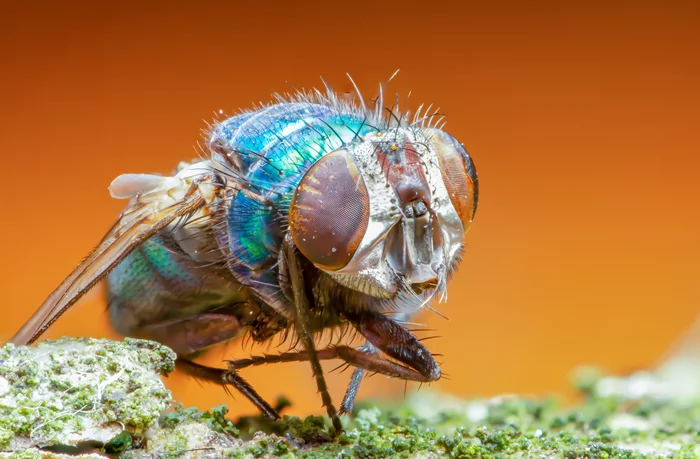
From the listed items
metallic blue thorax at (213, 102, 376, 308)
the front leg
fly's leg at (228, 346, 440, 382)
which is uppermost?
metallic blue thorax at (213, 102, 376, 308)

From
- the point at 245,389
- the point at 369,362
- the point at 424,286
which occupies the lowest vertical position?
the point at 245,389

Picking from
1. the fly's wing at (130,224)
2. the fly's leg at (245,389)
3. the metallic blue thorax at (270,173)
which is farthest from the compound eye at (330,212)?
the fly's leg at (245,389)

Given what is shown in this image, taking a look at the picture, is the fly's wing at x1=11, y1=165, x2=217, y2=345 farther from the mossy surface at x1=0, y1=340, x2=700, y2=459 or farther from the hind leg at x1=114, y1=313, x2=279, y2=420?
the hind leg at x1=114, y1=313, x2=279, y2=420

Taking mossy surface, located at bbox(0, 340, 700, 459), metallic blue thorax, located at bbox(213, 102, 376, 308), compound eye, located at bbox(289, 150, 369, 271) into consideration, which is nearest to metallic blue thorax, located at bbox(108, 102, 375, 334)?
metallic blue thorax, located at bbox(213, 102, 376, 308)

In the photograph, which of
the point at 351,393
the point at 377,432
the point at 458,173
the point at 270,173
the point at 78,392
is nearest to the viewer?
the point at 78,392

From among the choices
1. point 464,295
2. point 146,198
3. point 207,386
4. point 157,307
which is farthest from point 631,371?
point 146,198

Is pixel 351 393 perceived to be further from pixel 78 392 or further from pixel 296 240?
pixel 78 392

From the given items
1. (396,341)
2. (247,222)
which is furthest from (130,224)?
(396,341)
